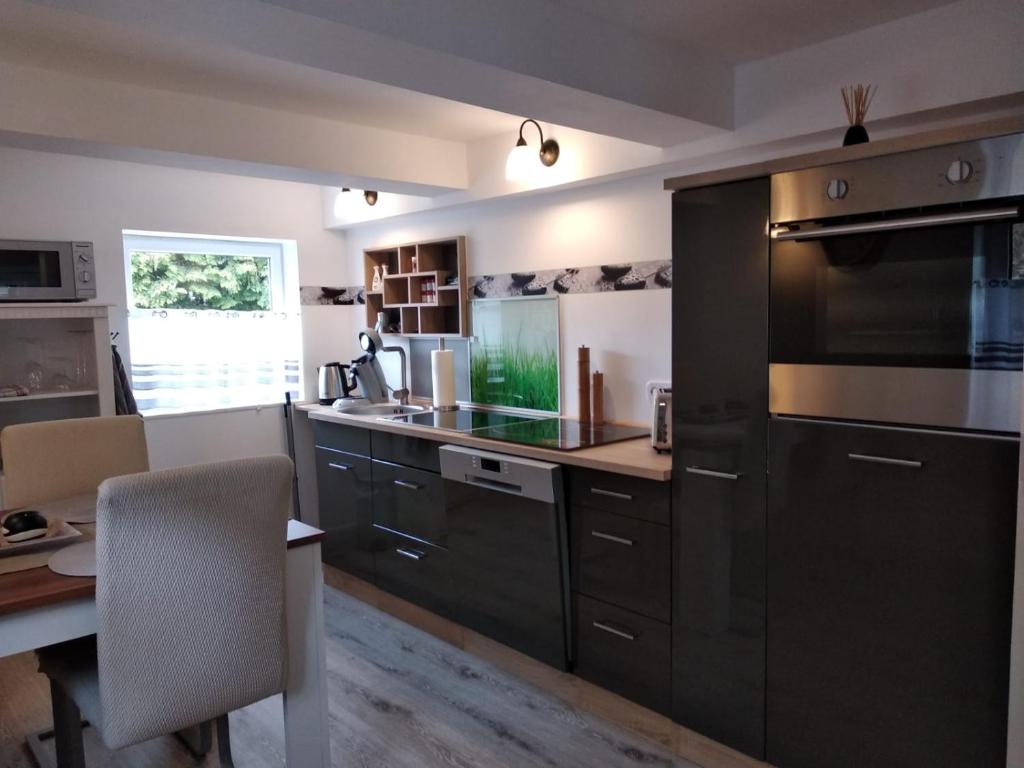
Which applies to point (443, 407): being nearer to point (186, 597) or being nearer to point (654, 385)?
point (654, 385)

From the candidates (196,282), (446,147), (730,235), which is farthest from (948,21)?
(196,282)

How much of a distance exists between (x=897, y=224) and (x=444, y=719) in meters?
2.11

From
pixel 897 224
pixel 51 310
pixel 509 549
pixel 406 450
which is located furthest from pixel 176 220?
pixel 897 224

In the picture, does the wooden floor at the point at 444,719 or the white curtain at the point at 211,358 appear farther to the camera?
the white curtain at the point at 211,358

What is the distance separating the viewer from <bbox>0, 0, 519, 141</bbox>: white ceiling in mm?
2098

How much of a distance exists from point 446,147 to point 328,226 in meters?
1.28

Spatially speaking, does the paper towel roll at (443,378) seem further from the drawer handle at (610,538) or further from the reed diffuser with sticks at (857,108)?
the reed diffuser with sticks at (857,108)

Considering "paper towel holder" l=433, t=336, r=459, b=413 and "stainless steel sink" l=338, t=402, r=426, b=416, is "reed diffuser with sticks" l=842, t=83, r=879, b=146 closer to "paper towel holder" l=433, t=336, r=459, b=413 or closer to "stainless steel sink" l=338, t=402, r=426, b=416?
"paper towel holder" l=433, t=336, r=459, b=413

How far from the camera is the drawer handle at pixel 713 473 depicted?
84.2 inches

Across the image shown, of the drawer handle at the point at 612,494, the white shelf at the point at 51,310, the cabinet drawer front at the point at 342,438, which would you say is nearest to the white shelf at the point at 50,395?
the white shelf at the point at 51,310

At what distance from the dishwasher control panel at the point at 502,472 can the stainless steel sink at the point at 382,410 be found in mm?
889

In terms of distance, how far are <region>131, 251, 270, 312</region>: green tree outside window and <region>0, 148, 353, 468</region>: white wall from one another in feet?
0.67

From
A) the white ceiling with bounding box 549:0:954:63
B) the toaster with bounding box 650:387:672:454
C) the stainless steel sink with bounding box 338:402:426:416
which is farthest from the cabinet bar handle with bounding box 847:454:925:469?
the stainless steel sink with bounding box 338:402:426:416

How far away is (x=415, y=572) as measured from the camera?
3.34 meters
